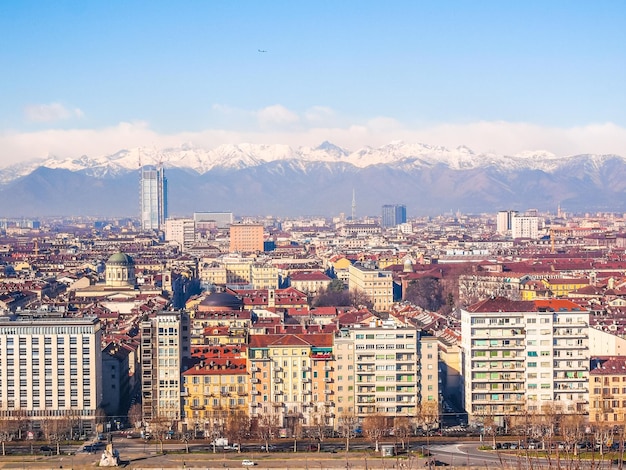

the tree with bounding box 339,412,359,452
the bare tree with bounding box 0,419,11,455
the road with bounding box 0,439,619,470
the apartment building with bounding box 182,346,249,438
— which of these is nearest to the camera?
the road with bounding box 0,439,619,470

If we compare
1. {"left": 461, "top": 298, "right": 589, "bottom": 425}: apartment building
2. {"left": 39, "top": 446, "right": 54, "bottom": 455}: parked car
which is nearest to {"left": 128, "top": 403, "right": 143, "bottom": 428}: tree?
{"left": 39, "top": 446, "right": 54, "bottom": 455}: parked car

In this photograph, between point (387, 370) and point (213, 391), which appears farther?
point (213, 391)

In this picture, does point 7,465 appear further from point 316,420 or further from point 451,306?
point 451,306

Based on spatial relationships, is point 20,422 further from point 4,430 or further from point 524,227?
point 524,227

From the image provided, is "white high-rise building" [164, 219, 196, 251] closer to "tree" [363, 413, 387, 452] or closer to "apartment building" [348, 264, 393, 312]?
"apartment building" [348, 264, 393, 312]

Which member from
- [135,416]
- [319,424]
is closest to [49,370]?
[135,416]

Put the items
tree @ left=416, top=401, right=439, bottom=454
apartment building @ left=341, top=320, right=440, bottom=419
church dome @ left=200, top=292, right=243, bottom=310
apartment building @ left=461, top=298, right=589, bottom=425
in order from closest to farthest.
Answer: tree @ left=416, top=401, right=439, bottom=454
apartment building @ left=341, top=320, right=440, bottom=419
apartment building @ left=461, top=298, right=589, bottom=425
church dome @ left=200, top=292, right=243, bottom=310
